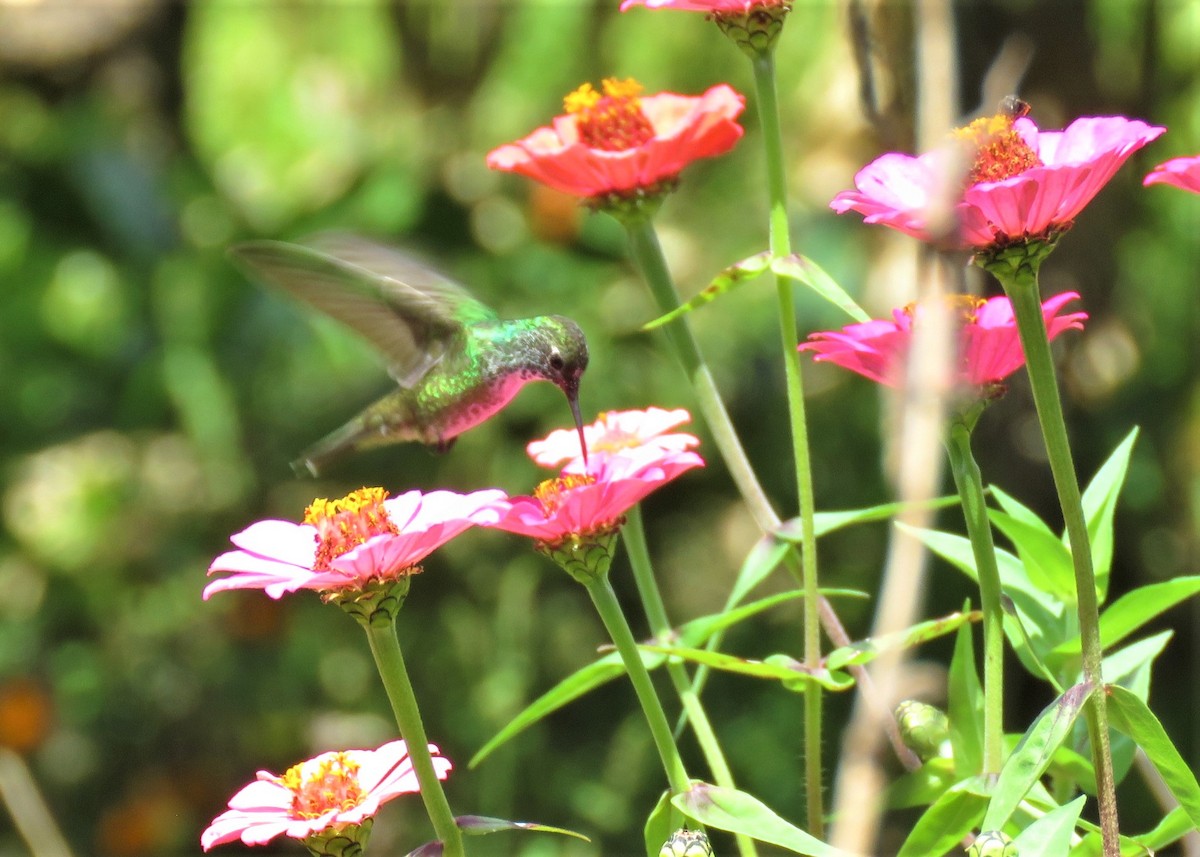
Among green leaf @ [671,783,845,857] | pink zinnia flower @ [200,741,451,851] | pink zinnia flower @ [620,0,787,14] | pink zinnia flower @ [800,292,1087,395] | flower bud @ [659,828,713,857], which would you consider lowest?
pink zinnia flower @ [200,741,451,851]

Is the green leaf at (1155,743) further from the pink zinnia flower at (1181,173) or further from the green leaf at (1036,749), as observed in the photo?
the pink zinnia flower at (1181,173)

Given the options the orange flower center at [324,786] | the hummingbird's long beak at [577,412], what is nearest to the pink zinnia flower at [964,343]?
the hummingbird's long beak at [577,412]

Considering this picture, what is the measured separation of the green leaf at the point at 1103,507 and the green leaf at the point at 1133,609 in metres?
0.04

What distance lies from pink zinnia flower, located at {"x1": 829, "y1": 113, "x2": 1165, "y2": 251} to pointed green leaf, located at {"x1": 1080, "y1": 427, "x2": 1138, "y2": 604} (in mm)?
156

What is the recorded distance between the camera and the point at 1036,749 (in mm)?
437

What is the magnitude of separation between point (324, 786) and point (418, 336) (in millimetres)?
358

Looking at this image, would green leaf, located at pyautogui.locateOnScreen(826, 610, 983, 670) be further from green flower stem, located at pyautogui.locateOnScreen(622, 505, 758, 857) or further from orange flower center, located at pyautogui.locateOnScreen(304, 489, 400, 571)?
orange flower center, located at pyautogui.locateOnScreen(304, 489, 400, 571)

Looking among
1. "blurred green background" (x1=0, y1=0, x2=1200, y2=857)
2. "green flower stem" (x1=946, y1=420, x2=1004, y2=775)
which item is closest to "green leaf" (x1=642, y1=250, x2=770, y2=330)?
"green flower stem" (x1=946, y1=420, x2=1004, y2=775)

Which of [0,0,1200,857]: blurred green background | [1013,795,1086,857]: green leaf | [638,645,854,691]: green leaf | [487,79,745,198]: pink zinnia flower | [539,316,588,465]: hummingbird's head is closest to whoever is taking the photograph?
[1013,795,1086,857]: green leaf

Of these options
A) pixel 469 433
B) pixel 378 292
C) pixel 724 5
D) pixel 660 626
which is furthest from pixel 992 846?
pixel 469 433

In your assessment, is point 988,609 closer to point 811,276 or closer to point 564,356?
point 811,276

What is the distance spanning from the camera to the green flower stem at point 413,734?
460 millimetres

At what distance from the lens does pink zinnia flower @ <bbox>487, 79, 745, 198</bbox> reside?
632 mm

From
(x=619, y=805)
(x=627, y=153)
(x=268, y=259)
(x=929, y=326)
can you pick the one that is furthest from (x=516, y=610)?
(x=929, y=326)
